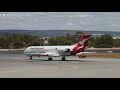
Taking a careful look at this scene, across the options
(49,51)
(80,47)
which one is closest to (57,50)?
(49,51)

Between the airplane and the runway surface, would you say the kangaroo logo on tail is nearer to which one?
the airplane

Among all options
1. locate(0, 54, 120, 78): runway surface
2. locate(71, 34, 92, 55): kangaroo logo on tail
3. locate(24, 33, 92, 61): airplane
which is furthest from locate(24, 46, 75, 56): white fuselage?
locate(0, 54, 120, 78): runway surface

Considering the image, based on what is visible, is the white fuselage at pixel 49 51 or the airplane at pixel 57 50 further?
the white fuselage at pixel 49 51

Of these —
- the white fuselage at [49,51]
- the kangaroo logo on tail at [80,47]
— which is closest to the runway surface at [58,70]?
the white fuselage at [49,51]

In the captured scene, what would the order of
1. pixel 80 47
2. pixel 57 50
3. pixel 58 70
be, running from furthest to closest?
pixel 57 50 → pixel 80 47 → pixel 58 70

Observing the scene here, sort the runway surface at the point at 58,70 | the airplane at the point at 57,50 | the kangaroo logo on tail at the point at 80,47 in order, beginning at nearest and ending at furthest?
the runway surface at the point at 58,70 < the kangaroo logo on tail at the point at 80,47 < the airplane at the point at 57,50

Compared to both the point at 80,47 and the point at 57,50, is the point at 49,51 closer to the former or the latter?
the point at 57,50

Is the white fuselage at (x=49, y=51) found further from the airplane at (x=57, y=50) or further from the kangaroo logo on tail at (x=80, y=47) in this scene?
the kangaroo logo on tail at (x=80, y=47)

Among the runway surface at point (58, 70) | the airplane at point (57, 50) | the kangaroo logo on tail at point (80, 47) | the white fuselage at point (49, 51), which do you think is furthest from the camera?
the white fuselage at point (49, 51)
